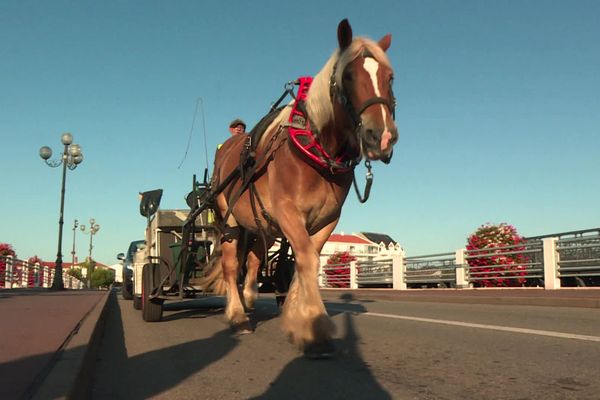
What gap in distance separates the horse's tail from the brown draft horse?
176 cm

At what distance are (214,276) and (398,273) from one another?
16.0 m

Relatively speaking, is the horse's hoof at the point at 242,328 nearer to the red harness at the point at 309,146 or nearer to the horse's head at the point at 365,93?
the red harness at the point at 309,146

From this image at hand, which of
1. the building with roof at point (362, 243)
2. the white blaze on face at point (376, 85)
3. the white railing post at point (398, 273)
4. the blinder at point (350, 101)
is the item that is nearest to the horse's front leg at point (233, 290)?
the blinder at point (350, 101)

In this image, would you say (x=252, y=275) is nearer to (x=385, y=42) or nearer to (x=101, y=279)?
(x=385, y=42)

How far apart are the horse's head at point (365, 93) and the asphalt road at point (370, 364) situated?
156cm

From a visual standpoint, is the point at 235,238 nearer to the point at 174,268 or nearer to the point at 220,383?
the point at 174,268

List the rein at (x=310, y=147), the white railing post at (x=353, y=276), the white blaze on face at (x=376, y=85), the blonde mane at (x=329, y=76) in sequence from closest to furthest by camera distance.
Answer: the white blaze on face at (x=376, y=85)
the blonde mane at (x=329, y=76)
the rein at (x=310, y=147)
the white railing post at (x=353, y=276)

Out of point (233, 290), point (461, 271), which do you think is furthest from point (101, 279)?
point (233, 290)

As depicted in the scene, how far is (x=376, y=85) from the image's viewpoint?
4203 millimetres

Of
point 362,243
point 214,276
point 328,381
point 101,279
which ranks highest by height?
point 362,243

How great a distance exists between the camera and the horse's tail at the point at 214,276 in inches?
305

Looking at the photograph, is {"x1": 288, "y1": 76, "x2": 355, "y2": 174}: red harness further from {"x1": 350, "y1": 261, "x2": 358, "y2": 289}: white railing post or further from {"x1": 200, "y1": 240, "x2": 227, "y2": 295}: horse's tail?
{"x1": 350, "y1": 261, "x2": 358, "y2": 289}: white railing post

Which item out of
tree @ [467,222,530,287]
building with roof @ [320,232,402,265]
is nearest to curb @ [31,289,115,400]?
tree @ [467,222,530,287]

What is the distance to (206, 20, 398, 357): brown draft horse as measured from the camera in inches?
164
